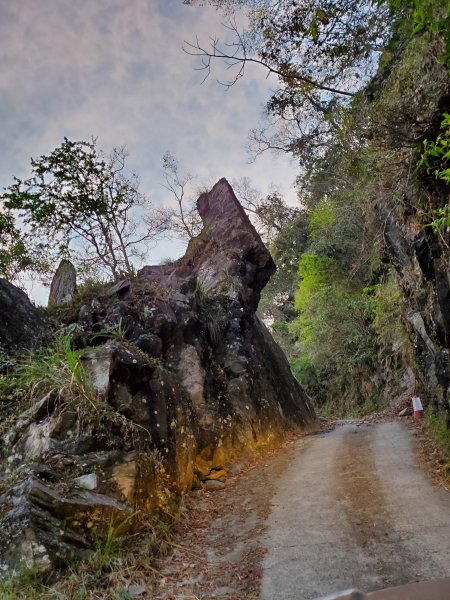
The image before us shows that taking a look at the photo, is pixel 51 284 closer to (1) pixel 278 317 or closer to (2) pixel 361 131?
(2) pixel 361 131

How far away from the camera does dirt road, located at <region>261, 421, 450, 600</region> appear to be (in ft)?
10.2

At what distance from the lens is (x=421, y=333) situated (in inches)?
346

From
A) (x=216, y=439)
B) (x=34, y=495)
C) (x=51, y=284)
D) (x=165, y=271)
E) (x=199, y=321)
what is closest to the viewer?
(x=34, y=495)

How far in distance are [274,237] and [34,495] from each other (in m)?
23.9

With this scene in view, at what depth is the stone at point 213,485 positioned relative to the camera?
6.44 m

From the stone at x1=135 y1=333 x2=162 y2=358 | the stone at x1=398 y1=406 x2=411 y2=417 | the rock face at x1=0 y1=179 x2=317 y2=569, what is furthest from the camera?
the stone at x1=398 y1=406 x2=411 y2=417

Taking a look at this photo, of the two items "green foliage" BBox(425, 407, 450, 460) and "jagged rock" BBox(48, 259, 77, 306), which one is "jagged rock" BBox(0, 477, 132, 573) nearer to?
"green foliage" BBox(425, 407, 450, 460)

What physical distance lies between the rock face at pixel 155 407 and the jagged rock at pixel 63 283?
7.26 ft

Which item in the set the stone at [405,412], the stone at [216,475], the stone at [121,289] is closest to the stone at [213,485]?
the stone at [216,475]

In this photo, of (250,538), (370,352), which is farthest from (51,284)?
(370,352)

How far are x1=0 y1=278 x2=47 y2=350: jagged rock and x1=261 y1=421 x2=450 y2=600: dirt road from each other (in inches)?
183

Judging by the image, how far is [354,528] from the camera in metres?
3.99

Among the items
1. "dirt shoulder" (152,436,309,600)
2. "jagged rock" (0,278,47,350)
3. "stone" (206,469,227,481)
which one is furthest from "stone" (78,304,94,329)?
"dirt shoulder" (152,436,309,600)

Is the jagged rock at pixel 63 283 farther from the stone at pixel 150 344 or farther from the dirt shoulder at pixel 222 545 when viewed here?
the dirt shoulder at pixel 222 545
